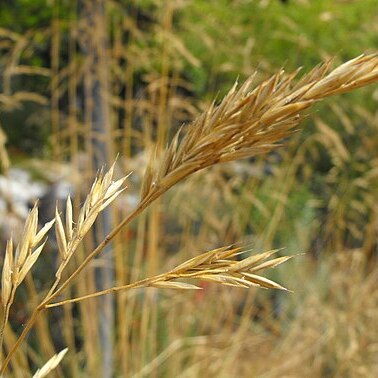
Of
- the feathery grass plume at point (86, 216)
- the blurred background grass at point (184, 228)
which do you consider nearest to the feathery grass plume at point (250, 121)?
the feathery grass plume at point (86, 216)

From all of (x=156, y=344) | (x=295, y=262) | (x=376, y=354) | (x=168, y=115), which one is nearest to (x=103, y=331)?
(x=156, y=344)

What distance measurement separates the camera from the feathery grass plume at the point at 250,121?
0.60 metres

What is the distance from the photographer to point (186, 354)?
3.04 meters

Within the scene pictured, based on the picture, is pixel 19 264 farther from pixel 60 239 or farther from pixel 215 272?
pixel 215 272

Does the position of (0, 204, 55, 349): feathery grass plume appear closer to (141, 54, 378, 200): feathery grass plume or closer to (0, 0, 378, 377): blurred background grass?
(141, 54, 378, 200): feathery grass plume

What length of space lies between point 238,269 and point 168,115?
2243 millimetres

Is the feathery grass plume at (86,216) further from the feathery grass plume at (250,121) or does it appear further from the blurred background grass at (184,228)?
the blurred background grass at (184,228)

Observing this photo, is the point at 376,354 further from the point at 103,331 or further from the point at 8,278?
the point at 8,278

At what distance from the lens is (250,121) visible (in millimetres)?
619

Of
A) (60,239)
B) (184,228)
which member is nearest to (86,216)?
(60,239)

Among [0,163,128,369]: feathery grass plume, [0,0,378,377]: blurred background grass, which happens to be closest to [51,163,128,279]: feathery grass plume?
[0,163,128,369]: feathery grass plume

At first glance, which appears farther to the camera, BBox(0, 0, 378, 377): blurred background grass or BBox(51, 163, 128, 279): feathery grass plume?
BBox(0, 0, 378, 377): blurred background grass

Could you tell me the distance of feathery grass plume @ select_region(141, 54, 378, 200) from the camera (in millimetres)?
604

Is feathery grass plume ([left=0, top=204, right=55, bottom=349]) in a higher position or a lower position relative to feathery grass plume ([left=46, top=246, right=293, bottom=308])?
higher
